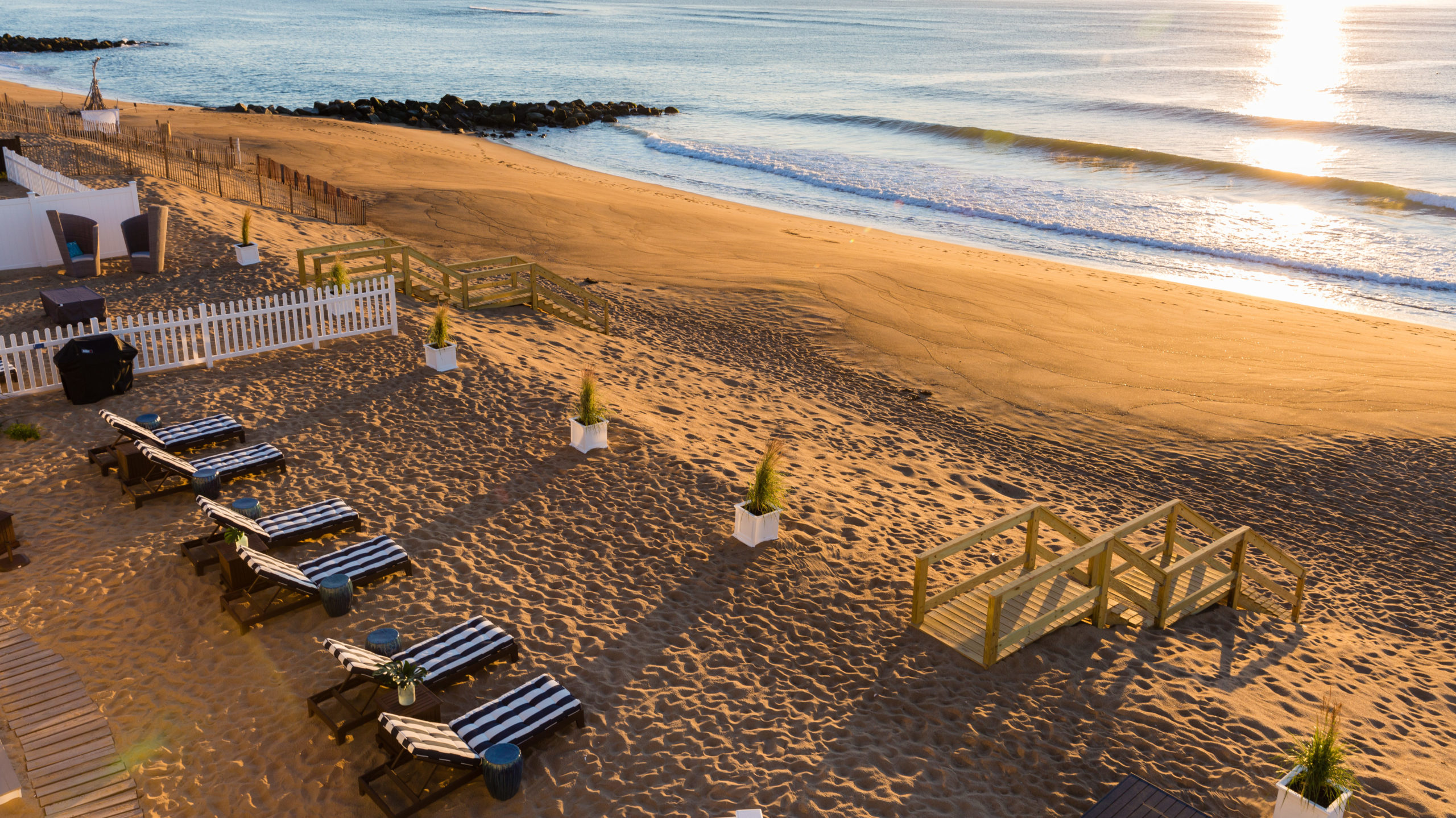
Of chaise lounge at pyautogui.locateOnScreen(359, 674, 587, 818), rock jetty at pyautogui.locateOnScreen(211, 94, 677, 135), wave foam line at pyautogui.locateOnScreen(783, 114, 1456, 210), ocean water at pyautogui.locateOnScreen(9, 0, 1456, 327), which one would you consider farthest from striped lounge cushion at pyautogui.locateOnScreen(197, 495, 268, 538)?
rock jetty at pyautogui.locateOnScreen(211, 94, 677, 135)

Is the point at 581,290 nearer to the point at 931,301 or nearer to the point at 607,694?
the point at 931,301

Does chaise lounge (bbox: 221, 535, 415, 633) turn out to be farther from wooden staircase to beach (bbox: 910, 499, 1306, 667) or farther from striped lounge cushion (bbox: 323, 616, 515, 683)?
wooden staircase to beach (bbox: 910, 499, 1306, 667)

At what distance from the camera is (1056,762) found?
7691 mm

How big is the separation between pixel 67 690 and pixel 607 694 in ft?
14.5

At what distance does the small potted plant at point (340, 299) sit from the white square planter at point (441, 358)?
2.04 metres

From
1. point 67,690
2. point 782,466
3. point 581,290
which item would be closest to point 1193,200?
point 581,290

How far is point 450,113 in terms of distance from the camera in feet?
192

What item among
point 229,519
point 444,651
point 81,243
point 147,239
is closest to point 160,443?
point 229,519

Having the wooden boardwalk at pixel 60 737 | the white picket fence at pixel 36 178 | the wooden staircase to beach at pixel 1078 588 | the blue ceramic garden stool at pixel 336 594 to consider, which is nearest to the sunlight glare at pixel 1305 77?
the wooden staircase to beach at pixel 1078 588

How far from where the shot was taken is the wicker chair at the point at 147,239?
18547 mm

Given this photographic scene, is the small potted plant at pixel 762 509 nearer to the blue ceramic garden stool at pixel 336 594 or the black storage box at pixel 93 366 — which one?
the blue ceramic garden stool at pixel 336 594

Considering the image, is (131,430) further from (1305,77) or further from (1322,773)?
(1305,77)

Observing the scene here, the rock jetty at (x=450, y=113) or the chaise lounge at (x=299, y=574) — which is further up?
the rock jetty at (x=450, y=113)

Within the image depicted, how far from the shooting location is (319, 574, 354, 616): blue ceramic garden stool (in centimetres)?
888
